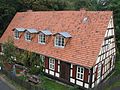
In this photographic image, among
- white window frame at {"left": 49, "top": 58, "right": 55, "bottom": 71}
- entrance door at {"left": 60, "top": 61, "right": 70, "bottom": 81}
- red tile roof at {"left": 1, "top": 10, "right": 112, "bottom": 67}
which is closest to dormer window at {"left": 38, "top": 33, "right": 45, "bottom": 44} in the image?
red tile roof at {"left": 1, "top": 10, "right": 112, "bottom": 67}

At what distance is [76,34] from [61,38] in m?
1.91

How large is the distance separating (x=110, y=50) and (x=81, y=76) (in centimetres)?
666

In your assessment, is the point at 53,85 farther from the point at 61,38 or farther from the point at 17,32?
the point at 17,32

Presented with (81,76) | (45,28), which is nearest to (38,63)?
(81,76)

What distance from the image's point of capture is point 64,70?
24.7 metres

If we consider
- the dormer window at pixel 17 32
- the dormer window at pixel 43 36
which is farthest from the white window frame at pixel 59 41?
the dormer window at pixel 17 32

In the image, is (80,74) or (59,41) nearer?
(80,74)

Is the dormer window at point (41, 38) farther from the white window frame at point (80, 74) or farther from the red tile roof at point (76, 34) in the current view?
the white window frame at point (80, 74)

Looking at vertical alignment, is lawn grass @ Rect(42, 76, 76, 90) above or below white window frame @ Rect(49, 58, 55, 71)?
below

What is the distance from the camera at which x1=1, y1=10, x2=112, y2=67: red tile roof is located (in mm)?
23031

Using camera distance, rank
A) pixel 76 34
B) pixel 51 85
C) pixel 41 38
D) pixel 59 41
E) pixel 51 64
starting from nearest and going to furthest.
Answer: pixel 51 85, pixel 76 34, pixel 59 41, pixel 51 64, pixel 41 38

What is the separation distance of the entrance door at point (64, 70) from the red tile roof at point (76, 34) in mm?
743

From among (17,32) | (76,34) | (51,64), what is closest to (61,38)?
(76,34)

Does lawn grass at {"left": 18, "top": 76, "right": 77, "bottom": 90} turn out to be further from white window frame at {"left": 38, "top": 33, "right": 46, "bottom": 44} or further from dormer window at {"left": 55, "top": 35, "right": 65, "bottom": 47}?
white window frame at {"left": 38, "top": 33, "right": 46, "bottom": 44}
